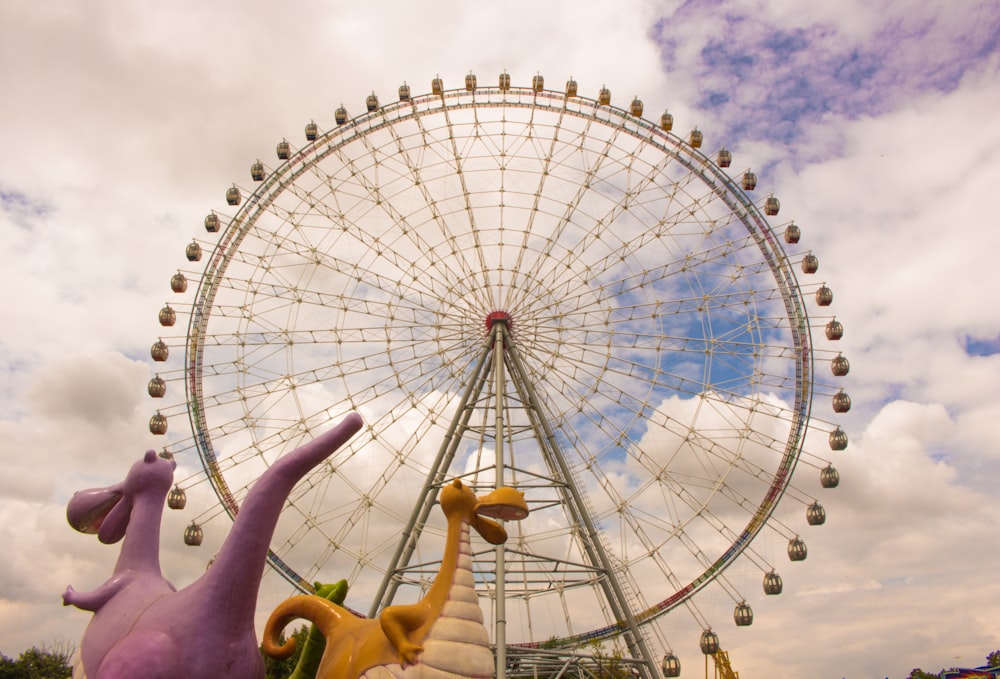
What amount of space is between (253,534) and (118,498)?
354 cm

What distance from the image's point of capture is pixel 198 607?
1016 cm

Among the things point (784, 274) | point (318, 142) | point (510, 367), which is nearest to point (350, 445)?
point (510, 367)

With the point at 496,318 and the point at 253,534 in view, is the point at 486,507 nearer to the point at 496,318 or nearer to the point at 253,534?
the point at 253,534

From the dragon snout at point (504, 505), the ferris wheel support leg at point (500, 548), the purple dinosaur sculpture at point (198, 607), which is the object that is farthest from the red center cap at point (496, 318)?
the dragon snout at point (504, 505)

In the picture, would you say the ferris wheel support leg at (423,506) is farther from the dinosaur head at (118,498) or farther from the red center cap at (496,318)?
the dinosaur head at (118,498)

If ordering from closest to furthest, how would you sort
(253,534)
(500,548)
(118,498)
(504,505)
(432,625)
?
(432,625), (253,534), (504,505), (118,498), (500,548)

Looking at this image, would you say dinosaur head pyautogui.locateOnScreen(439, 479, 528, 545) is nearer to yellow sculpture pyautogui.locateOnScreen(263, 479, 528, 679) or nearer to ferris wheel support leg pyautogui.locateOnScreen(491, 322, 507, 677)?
yellow sculpture pyautogui.locateOnScreen(263, 479, 528, 679)

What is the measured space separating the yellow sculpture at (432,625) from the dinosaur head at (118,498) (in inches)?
114

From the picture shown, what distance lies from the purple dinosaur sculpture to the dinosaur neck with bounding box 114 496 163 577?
2 centimetres

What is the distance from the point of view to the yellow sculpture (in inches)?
387

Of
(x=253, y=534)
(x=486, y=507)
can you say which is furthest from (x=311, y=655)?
(x=486, y=507)

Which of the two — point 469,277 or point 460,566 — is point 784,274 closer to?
point 469,277

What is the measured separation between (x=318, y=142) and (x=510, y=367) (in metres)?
9.51

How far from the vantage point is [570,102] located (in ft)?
86.8
